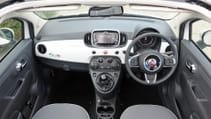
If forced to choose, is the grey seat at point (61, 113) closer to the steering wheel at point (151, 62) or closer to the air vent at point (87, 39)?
the steering wheel at point (151, 62)

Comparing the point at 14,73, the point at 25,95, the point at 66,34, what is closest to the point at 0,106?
the point at 14,73

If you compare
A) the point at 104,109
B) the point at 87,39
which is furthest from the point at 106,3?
the point at 104,109

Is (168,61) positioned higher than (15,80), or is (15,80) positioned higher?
(168,61)

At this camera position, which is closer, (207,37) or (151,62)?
(151,62)

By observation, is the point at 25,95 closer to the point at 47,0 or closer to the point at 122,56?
the point at 122,56

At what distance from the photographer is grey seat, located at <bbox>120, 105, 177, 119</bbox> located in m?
2.60

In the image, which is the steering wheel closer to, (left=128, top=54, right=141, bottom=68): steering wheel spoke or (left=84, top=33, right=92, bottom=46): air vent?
(left=128, top=54, right=141, bottom=68): steering wheel spoke

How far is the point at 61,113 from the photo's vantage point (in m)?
2.68

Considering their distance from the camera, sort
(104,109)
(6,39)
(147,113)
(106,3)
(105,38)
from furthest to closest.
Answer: (104,109), (105,38), (6,39), (147,113), (106,3)

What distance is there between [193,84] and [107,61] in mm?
818

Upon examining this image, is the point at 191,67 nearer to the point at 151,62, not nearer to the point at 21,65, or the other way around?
the point at 151,62

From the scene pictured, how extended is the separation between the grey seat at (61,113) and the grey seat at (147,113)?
303 millimetres

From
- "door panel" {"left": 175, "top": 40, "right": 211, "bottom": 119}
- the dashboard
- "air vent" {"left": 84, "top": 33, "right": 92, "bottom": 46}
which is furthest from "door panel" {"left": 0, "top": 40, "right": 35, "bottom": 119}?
"door panel" {"left": 175, "top": 40, "right": 211, "bottom": 119}

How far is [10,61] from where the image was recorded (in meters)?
2.88
